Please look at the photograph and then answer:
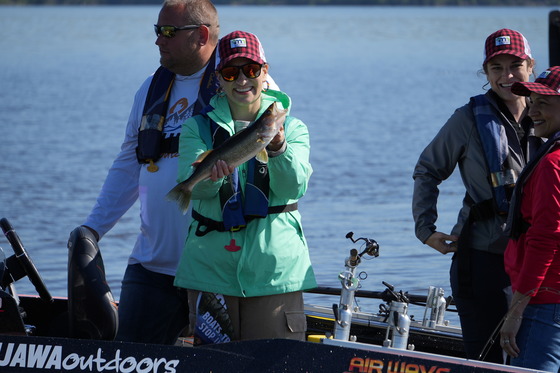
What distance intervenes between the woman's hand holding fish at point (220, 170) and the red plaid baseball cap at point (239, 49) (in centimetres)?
42

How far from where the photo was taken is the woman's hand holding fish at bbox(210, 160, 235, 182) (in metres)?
3.73

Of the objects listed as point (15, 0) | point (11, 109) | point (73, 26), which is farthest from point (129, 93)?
point (15, 0)

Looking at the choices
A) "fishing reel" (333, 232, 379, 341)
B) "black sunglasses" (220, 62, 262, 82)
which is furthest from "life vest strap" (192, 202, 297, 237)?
"black sunglasses" (220, 62, 262, 82)

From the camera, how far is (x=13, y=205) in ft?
42.0

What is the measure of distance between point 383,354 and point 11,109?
2079 cm

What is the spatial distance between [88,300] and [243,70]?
1.17m

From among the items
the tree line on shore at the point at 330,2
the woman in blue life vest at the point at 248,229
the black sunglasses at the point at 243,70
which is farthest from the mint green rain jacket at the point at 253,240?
the tree line on shore at the point at 330,2

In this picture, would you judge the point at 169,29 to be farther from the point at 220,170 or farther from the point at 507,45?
the point at 507,45

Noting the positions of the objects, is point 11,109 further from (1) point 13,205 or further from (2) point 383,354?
(2) point 383,354

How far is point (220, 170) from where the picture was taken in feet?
12.3

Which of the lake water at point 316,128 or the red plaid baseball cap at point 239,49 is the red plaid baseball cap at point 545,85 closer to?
the red plaid baseball cap at point 239,49

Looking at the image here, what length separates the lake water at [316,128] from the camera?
10.4 m

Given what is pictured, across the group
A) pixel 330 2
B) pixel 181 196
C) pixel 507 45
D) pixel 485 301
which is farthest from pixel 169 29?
pixel 330 2

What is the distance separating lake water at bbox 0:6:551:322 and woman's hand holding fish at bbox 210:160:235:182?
4.68 metres
